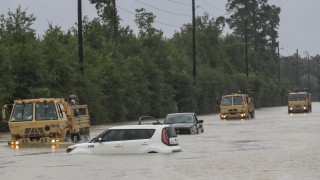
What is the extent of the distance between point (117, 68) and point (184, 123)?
21372 mm

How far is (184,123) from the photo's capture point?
128 feet

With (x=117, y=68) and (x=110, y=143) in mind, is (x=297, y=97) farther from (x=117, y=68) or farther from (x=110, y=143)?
(x=110, y=143)

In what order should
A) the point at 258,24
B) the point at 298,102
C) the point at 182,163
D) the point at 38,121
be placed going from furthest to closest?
the point at 258,24
the point at 298,102
the point at 38,121
the point at 182,163

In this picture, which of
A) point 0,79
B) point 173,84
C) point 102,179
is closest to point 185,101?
point 173,84

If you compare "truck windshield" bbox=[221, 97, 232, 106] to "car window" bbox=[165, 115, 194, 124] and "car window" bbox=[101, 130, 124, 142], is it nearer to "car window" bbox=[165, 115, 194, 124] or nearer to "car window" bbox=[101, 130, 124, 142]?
"car window" bbox=[165, 115, 194, 124]

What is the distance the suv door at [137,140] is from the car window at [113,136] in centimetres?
17

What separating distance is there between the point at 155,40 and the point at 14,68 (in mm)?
33636

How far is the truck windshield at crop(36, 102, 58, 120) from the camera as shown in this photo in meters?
30.4

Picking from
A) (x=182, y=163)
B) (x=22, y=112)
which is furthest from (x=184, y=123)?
(x=182, y=163)

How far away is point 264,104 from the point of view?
12356 centimetres

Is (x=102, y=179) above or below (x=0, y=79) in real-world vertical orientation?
below

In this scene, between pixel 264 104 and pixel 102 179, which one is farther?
pixel 264 104

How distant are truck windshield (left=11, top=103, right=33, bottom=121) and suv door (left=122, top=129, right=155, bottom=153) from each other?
7.98 m

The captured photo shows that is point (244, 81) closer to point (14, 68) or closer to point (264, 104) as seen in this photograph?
point (264, 104)
